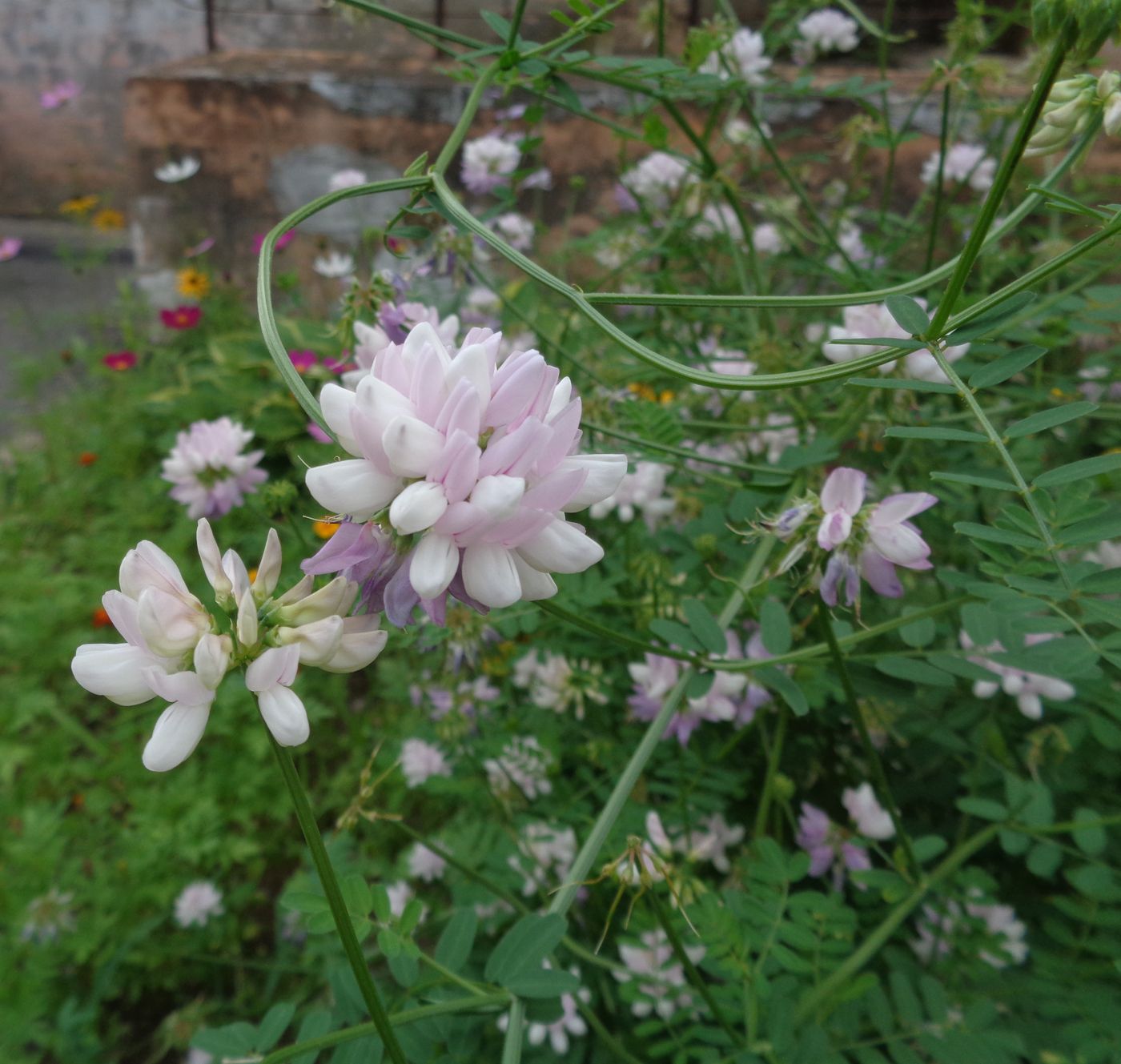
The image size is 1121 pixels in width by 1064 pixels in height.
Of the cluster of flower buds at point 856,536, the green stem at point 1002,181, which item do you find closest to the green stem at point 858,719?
the cluster of flower buds at point 856,536

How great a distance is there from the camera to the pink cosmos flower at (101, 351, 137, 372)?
3.33 metres

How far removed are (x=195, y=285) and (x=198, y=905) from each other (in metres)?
2.94

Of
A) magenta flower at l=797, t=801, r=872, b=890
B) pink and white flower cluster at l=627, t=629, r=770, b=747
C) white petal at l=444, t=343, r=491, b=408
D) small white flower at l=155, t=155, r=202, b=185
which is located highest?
white petal at l=444, t=343, r=491, b=408

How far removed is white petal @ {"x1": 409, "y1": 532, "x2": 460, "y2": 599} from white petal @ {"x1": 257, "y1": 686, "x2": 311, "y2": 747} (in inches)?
4.0

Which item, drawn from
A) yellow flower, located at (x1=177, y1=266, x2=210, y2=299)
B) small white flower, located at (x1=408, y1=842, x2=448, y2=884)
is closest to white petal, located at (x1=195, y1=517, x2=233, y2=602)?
small white flower, located at (x1=408, y1=842, x2=448, y2=884)

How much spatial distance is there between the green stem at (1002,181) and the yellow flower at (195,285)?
12.3 feet

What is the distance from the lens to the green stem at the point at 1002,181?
1.81ft

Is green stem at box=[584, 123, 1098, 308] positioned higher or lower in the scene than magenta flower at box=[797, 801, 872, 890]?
higher

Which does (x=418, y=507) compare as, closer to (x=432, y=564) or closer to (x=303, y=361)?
(x=432, y=564)

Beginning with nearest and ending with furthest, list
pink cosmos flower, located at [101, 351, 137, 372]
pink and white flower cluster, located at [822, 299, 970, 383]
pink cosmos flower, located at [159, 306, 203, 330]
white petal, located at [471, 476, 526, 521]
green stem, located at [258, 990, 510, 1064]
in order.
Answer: white petal, located at [471, 476, 526, 521] → green stem, located at [258, 990, 510, 1064] → pink and white flower cluster, located at [822, 299, 970, 383] → pink cosmos flower, located at [101, 351, 137, 372] → pink cosmos flower, located at [159, 306, 203, 330]

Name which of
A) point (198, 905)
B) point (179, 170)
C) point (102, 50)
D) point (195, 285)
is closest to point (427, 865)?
point (198, 905)

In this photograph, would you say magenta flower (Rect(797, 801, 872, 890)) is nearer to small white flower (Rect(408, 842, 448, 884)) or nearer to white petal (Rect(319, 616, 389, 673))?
small white flower (Rect(408, 842, 448, 884))

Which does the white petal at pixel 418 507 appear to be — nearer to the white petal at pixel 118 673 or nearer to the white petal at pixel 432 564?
the white petal at pixel 432 564

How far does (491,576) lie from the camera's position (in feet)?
1.63
